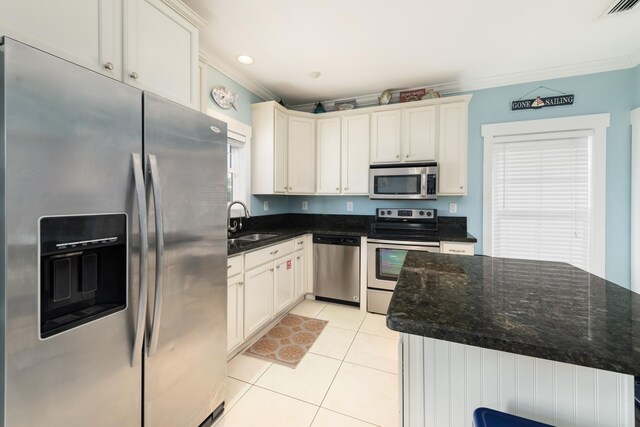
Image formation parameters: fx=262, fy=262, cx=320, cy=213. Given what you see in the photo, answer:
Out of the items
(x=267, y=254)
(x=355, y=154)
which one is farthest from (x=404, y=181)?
(x=267, y=254)

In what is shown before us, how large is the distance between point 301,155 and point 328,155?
0.36 metres

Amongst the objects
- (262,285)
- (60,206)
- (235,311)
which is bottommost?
(235,311)

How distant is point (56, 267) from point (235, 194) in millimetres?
2236

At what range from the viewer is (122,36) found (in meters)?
1.29

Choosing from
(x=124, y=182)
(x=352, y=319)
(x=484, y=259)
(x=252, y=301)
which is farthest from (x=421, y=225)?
(x=124, y=182)

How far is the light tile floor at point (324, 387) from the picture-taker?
157 cm

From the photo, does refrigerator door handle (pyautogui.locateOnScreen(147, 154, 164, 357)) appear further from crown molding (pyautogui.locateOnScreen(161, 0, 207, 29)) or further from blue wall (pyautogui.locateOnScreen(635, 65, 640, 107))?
blue wall (pyautogui.locateOnScreen(635, 65, 640, 107))

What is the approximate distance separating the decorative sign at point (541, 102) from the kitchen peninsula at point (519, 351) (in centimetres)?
265

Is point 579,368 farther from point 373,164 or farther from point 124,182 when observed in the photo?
point 373,164

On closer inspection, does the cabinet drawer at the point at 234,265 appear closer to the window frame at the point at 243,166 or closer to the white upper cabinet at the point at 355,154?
the window frame at the point at 243,166

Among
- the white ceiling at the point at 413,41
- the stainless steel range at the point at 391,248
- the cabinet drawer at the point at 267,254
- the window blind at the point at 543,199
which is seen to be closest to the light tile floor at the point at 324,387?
the stainless steel range at the point at 391,248

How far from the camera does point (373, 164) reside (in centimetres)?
325

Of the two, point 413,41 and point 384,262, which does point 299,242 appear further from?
point 413,41

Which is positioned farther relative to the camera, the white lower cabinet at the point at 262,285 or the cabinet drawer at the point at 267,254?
the cabinet drawer at the point at 267,254
